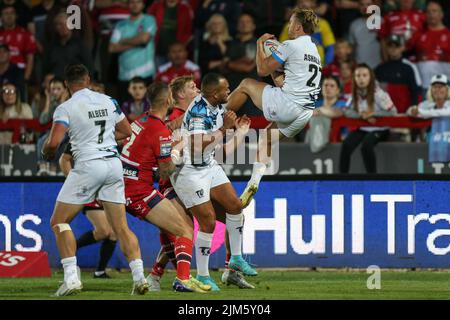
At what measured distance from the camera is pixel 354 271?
52.1 ft

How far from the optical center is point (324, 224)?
15938mm

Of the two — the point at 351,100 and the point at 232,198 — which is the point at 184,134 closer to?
the point at 232,198

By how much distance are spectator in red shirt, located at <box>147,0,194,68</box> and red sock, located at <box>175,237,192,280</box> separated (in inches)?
315

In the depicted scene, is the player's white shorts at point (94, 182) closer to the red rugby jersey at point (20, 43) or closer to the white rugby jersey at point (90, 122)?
the white rugby jersey at point (90, 122)

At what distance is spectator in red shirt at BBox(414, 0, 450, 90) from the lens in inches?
749

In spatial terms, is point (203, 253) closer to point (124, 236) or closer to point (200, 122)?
point (124, 236)

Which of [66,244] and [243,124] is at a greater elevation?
[243,124]

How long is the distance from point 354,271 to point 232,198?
3273 mm

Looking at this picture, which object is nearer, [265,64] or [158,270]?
[158,270]

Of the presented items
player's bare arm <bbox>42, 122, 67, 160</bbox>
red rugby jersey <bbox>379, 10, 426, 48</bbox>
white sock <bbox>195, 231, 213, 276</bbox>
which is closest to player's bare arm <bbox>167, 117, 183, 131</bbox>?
white sock <bbox>195, 231, 213, 276</bbox>

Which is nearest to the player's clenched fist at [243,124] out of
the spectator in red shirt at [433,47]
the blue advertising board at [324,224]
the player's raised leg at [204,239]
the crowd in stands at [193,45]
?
the player's raised leg at [204,239]

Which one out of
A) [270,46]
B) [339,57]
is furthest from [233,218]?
[339,57]

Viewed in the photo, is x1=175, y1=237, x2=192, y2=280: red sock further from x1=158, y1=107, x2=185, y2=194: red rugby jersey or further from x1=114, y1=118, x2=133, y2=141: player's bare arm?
x1=114, y1=118, x2=133, y2=141: player's bare arm

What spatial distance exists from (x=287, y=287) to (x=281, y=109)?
1999mm
